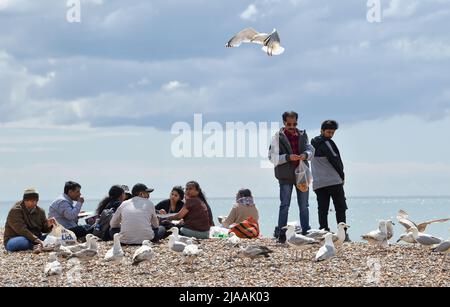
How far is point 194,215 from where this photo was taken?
15.7m

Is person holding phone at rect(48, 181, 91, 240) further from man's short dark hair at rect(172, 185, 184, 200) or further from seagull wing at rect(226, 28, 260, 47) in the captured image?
seagull wing at rect(226, 28, 260, 47)

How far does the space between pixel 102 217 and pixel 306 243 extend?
406 cm

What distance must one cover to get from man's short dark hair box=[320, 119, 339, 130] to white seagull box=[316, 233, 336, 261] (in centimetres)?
282

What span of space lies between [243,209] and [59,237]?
3.54 metres

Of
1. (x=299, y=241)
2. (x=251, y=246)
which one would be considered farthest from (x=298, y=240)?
(x=251, y=246)

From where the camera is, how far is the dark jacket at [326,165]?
15469 mm

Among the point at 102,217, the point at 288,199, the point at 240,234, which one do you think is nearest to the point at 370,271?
the point at 288,199

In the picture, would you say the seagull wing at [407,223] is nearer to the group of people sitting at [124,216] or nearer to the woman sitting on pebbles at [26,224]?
the group of people sitting at [124,216]

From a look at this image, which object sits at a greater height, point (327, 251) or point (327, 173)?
point (327, 173)

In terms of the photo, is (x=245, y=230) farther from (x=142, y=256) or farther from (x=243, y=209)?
(x=142, y=256)

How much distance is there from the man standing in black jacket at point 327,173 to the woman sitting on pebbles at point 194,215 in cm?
192

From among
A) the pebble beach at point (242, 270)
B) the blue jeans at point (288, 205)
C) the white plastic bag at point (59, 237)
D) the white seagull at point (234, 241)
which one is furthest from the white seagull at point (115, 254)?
the blue jeans at point (288, 205)

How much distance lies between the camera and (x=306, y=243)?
13305 mm
